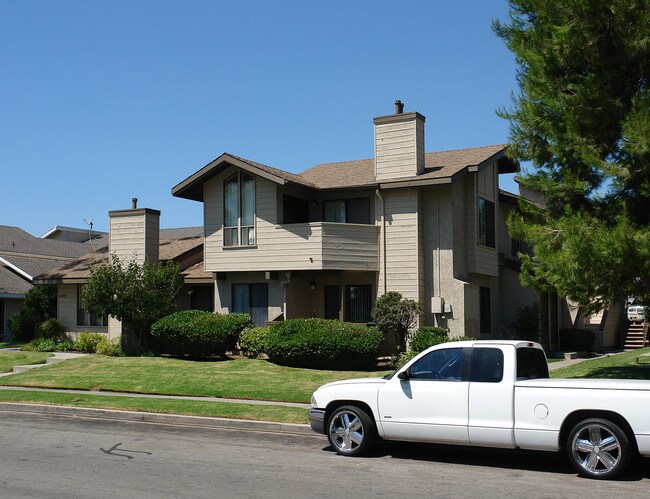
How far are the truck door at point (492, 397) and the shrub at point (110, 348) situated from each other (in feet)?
60.1

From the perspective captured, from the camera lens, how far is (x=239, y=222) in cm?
2564

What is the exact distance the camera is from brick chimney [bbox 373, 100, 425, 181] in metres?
24.5

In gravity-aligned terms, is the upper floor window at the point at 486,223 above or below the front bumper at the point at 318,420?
above

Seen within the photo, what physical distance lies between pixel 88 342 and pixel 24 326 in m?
7.35

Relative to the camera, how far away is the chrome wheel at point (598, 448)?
358 inches

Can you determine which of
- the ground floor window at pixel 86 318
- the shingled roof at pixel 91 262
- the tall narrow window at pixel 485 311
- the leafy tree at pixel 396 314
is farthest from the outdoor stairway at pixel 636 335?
the ground floor window at pixel 86 318

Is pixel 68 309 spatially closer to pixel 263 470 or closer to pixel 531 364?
pixel 263 470

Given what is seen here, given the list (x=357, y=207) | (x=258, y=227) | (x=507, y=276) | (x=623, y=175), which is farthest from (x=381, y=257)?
(x=623, y=175)

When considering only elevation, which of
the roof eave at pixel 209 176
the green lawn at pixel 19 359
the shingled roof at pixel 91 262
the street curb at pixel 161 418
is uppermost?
the roof eave at pixel 209 176

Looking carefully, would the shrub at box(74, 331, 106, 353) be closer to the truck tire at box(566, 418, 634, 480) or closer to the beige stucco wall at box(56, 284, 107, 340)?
the beige stucco wall at box(56, 284, 107, 340)

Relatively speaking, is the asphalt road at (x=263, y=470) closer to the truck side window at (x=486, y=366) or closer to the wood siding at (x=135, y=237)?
the truck side window at (x=486, y=366)

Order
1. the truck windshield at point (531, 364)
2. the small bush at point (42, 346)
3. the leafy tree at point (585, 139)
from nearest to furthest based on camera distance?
the truck windshield at point (531, 364), the leafy tree at point (585, 139), the small bush at point (42, 346)

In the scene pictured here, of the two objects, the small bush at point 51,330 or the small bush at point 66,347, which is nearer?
the small bush at point 66,347

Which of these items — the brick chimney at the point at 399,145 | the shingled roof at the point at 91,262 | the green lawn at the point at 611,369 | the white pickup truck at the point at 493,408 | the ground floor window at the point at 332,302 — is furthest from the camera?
the shingled roof at the point at 91,262
